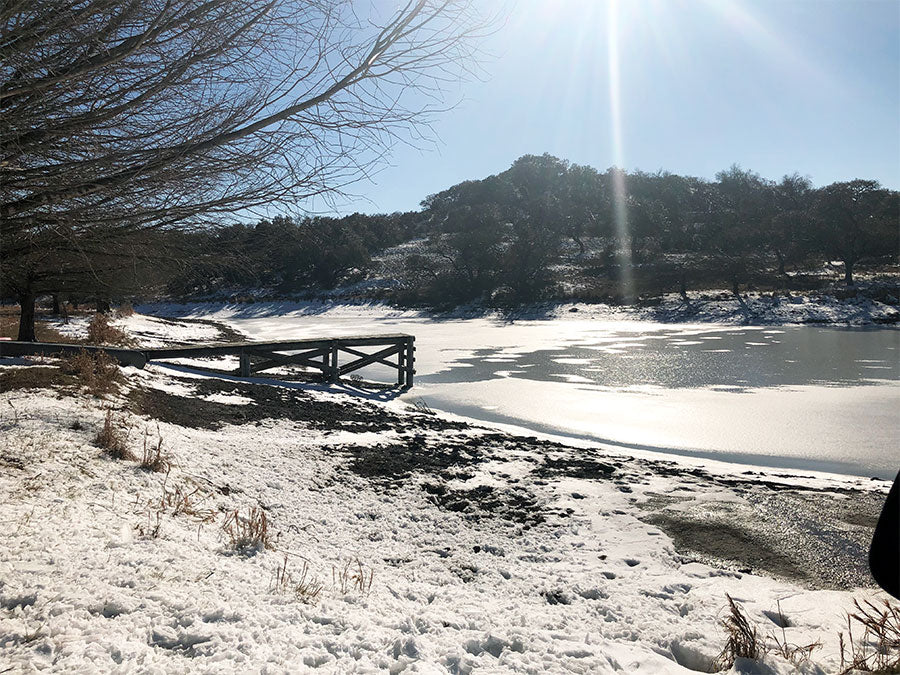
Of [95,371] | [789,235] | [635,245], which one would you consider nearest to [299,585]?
[95,371]

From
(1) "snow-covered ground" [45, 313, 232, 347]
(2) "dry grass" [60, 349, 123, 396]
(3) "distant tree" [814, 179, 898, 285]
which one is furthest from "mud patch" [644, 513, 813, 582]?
(3) "distant tree" [814, 179, 898, 285]

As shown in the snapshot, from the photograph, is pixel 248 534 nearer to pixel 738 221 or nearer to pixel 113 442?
pixel 113 442

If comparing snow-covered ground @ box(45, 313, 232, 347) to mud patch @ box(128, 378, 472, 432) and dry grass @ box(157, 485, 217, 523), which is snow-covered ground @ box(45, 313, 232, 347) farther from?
dry grass @ box(157, 485, 217, 523)

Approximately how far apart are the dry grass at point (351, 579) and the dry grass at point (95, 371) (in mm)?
5397

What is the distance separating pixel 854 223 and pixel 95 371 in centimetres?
5074

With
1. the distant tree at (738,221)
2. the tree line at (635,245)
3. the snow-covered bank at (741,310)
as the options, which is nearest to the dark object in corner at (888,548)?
the tree line at (635,245)

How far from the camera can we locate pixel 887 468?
26.0 ft

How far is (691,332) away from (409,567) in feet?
92.6

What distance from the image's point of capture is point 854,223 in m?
43.4

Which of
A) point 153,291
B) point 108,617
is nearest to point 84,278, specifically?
point 153,291

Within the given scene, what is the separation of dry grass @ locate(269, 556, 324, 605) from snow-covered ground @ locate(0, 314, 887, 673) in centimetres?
5

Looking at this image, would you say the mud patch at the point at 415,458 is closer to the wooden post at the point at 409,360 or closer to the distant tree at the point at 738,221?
the wooden post at the point at 409,360

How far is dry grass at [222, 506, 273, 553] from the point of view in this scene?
4.21m

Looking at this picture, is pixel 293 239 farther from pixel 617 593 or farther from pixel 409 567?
pixel 617 593
